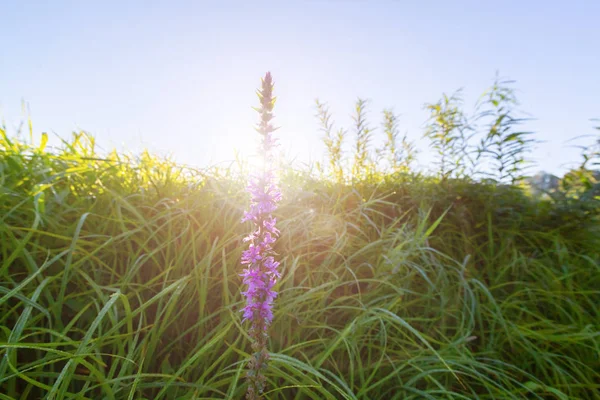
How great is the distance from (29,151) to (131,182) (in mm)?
663

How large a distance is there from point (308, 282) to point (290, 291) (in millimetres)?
203

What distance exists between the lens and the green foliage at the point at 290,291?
1.37m

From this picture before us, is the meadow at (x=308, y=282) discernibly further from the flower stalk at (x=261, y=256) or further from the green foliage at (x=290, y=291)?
the flower stalk at (x=261, y=256)

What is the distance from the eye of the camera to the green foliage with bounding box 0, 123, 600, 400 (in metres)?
1.37

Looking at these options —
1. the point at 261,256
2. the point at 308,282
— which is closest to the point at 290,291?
the point at 308,282

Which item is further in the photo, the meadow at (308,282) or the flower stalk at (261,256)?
the meadow at (308,282)

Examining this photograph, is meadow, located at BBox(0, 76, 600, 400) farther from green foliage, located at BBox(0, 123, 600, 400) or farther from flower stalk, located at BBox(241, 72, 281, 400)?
flower stalk, located at BBox(241, 72, 281, 400)

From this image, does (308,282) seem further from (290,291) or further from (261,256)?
(261,256)

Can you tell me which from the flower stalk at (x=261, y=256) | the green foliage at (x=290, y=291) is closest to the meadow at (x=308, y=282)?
the green foliage at (x=290, y=291)

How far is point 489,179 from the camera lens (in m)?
2.76

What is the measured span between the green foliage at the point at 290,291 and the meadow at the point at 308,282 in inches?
0.5

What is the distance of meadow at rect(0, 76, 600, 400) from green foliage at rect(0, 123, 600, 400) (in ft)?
0.04

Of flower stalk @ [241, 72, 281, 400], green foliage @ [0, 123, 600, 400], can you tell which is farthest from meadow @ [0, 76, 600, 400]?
flower stalk @ [241, 72, 281, 400]

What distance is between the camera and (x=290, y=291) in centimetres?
179
